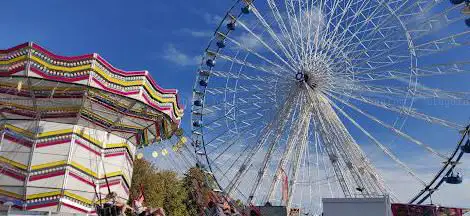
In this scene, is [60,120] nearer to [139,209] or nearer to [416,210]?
[139,209]

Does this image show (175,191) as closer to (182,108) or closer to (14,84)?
(182,108)

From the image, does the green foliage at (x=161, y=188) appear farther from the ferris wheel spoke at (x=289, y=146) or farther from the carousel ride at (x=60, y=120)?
the carousel ride at (x=60, y=120)

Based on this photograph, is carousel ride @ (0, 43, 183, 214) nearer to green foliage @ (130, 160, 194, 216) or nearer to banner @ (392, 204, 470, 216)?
banner @ (392, 204, 470, 216)

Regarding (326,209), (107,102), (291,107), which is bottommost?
(326,209)

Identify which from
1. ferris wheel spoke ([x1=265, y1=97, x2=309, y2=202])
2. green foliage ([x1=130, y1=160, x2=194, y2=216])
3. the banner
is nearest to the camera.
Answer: the banner

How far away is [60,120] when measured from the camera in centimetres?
1717

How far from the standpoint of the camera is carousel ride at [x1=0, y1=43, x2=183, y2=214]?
614 inches

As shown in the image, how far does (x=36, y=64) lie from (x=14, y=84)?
1.10 metres

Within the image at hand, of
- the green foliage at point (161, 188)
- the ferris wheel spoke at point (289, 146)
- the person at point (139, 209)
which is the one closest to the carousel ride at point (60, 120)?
the person at point (139, 209)

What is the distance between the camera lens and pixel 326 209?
12.6 m

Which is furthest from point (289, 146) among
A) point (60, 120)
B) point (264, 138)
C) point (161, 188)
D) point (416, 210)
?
point (161, 188)

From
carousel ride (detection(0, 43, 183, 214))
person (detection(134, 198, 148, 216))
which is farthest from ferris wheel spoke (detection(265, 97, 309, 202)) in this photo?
person (detection(134, 198, 148, 216))

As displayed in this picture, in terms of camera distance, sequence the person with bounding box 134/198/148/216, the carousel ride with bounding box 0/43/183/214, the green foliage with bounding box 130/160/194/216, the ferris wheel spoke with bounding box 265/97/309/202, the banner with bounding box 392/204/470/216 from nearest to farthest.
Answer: the person with bounding box 134/198/148/216
the banner with bounding box 392/204/470/216
the carousel ride with bounding box 0/43/183/214
the ferris wheel spoke with bounding box 265/97/309/202
the green foliage with bounding box 130/160/194/216

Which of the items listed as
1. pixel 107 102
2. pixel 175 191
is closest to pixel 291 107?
pixel 107 102
